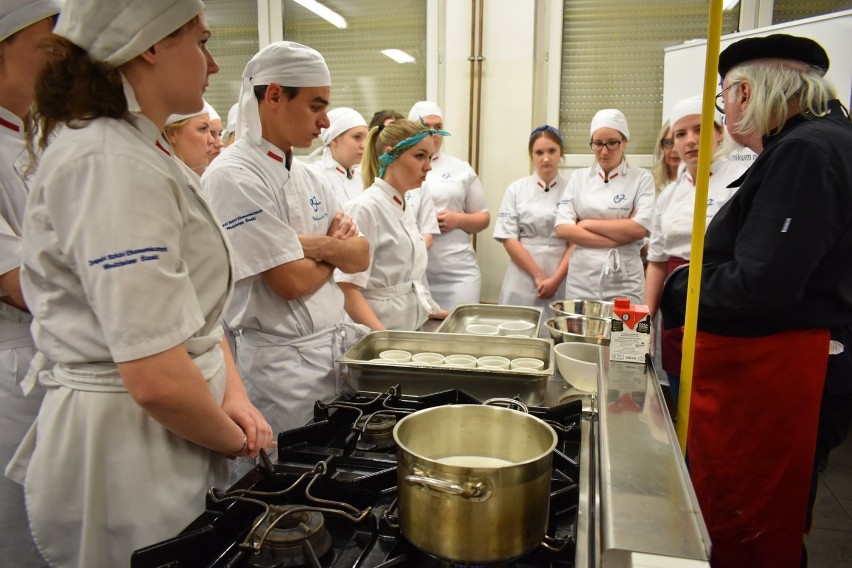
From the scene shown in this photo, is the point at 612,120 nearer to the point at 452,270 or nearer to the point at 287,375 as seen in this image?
the point at 452,270

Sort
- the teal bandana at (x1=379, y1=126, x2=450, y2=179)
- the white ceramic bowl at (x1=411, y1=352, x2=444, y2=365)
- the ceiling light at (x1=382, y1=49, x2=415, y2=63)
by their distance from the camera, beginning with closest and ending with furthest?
1. the white ceramic bowl at (x1=411, y1=352, x2=444, y2=365)
2. the teal bandana at (x1=379, y1=126, x2=450, y2=179)
3. the ceiling light at (x1=382, y1=49, x2=415, y2=63)

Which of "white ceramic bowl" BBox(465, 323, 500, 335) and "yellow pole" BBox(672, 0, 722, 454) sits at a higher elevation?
"yellow pole" BBox(672, 0, 722, 454)

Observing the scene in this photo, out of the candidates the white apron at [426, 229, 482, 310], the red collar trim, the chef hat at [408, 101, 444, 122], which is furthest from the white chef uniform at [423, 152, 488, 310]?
the red collar trim

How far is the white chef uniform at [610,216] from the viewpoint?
2.94 m

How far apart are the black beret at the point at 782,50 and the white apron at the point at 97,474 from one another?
137 cm

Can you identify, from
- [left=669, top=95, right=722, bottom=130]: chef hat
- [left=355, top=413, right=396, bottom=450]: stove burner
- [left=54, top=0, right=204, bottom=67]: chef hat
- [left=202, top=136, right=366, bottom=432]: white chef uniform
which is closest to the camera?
[left=54, top=0, right=204, bottom=67]: chef hat

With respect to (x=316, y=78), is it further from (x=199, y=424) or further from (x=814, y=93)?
(x=814, y=93)

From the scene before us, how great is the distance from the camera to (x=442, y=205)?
3.49 m

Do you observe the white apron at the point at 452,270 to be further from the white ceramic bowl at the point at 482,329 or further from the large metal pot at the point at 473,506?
the large metal pot at the point at 473,506

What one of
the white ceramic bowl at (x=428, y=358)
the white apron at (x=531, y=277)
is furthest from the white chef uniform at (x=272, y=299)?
the white apron at (x=531, y=277)

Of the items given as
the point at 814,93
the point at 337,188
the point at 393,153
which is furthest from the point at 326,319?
the point at 337,188

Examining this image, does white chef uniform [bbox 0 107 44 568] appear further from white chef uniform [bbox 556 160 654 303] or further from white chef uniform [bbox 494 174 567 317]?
white chef uniform [bbox 494 174 567 317]

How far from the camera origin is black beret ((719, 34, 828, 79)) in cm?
130

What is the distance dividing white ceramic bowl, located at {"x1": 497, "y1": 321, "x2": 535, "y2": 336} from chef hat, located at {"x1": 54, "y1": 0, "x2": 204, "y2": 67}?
1382mm
